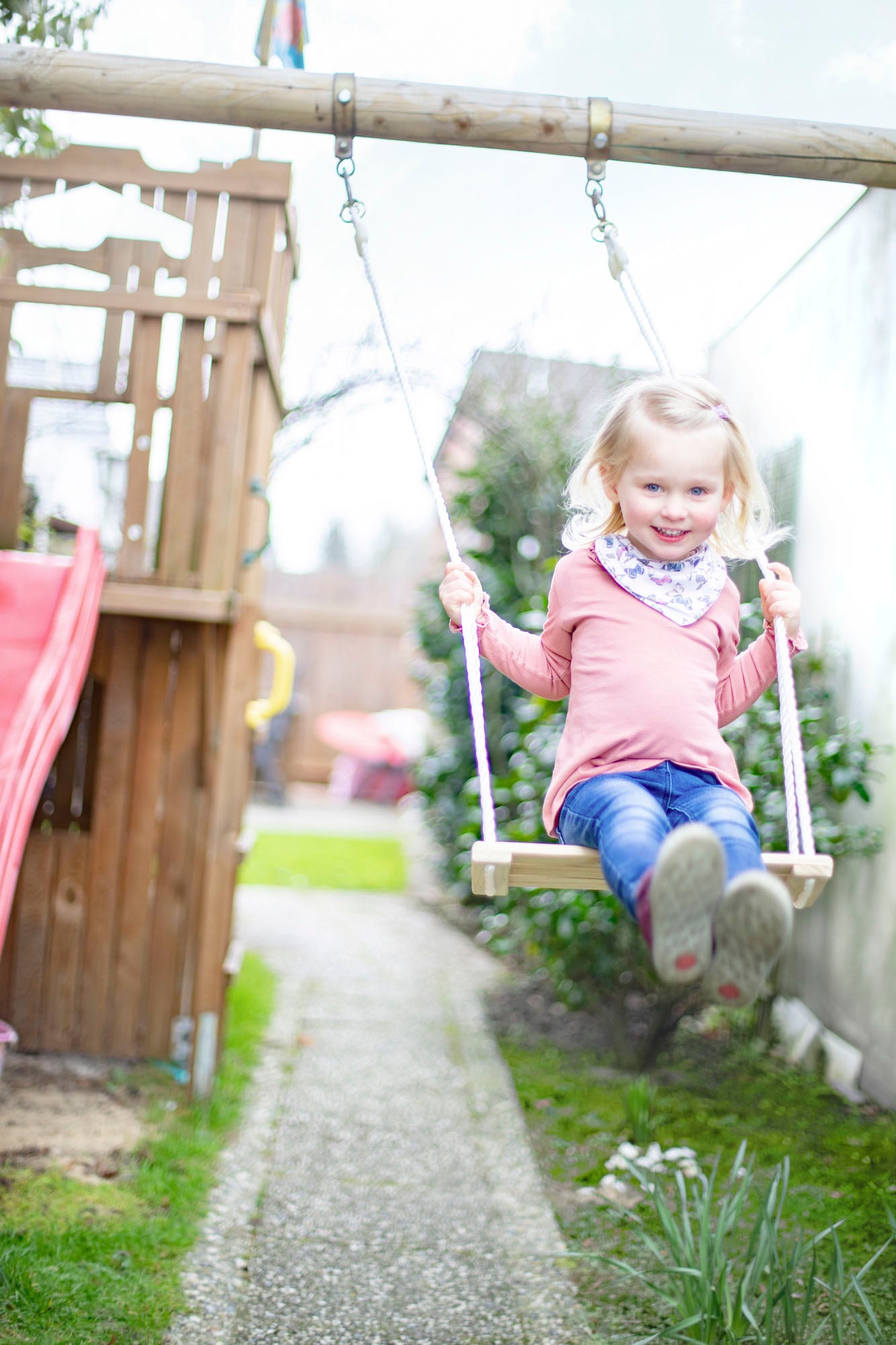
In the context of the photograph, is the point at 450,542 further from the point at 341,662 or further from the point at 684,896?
the point at 341,662

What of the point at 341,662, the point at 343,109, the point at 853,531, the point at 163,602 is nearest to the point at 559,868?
the point at 343,109

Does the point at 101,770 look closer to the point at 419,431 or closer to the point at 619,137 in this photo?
the point at 419,431

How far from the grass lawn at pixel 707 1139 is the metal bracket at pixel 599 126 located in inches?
91.0

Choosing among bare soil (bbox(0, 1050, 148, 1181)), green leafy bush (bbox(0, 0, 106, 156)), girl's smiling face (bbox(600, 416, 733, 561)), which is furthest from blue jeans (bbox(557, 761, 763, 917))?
green leafy bush (bbox(0, 0, 106, 156))

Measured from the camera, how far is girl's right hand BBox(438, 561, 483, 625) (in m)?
2.13

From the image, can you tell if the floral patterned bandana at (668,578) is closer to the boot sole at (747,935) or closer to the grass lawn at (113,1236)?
the boot sole at (747,935)

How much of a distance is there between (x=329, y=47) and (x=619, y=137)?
129cm

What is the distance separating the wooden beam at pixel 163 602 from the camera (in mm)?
3324

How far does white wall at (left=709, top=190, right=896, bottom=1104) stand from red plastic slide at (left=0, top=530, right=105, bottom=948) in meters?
2.40

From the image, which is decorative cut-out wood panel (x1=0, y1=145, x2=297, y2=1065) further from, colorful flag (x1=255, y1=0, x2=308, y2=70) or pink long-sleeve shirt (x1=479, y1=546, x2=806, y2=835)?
pink long-sleeve shirt (x1=479, y1=546, x2=806, y2=835)

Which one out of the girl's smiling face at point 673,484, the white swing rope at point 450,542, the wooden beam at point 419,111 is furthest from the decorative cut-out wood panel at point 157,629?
the girl's smiling face at point 673,484

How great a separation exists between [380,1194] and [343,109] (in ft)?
8.89

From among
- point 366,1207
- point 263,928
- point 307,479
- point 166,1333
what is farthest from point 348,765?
point 166,1333

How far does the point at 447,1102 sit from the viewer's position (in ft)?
12.9
